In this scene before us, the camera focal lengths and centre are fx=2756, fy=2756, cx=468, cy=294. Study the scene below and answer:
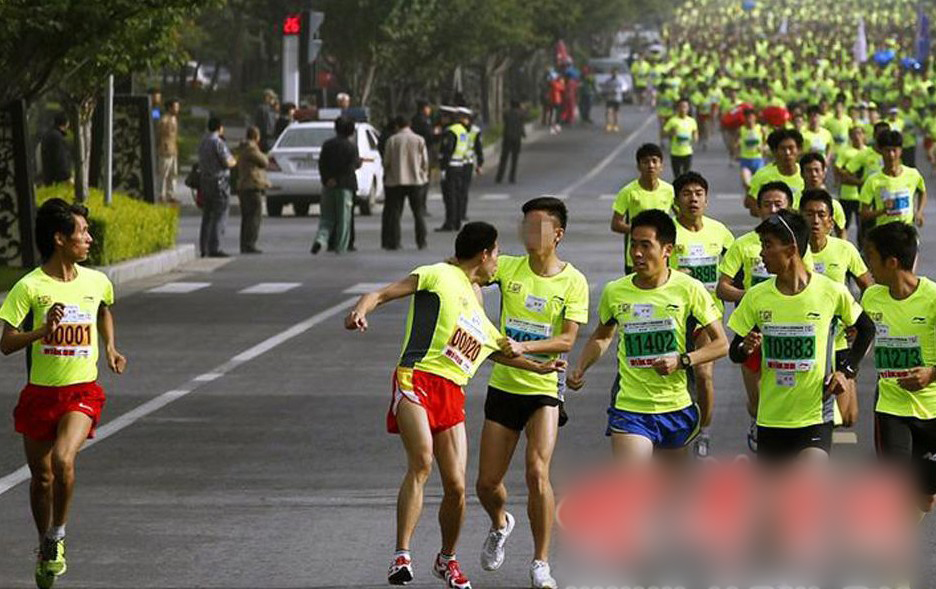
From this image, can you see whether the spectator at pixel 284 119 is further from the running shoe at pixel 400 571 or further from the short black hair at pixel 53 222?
the running shoe at pixel 400 571

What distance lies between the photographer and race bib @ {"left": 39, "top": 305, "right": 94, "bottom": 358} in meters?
11.3

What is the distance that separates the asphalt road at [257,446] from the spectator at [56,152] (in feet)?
18.2

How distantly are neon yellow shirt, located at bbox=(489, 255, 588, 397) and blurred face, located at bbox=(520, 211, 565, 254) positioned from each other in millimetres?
114

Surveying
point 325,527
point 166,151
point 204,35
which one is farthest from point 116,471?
point 204,35

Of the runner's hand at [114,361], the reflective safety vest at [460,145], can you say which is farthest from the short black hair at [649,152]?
the reflective safety vest at [460,145]

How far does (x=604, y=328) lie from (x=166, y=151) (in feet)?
101

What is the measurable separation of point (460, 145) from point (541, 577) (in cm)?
2677

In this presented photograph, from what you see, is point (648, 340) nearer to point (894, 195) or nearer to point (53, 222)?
point (53, 222)

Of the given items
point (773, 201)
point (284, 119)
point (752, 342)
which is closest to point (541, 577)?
point (752, 342)

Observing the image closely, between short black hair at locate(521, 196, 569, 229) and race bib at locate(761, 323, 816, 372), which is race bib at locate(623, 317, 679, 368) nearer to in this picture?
race bib at locate(761, 323, 816, 372)

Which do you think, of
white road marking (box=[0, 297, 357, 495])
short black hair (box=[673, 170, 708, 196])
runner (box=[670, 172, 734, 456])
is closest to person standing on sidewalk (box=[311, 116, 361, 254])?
white road marking (box=[0, 297, 357, 495])

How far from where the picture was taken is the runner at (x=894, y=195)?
22172 mm

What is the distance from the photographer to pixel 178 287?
2770 centimetres

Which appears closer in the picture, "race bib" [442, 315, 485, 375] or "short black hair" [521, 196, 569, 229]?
"race bib" [442, 315, 485, 375]
